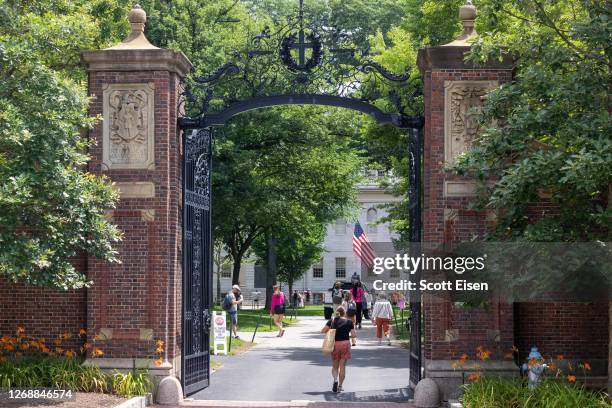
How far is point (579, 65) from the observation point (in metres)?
13.1

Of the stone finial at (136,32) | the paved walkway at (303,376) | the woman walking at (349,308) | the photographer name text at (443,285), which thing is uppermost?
the stone finial at (136,32)

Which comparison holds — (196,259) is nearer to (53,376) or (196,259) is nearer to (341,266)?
(53,376)

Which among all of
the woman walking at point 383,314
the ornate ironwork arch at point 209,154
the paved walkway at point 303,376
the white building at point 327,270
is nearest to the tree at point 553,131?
the ornate ironwork arch at point 209,154

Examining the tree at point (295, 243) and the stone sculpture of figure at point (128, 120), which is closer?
the stone sculpture of figure at point (128, 120)

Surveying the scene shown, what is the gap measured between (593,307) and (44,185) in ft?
27.4

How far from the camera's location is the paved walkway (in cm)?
1662

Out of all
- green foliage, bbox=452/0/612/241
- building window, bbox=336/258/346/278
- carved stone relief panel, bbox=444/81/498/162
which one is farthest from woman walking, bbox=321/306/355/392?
building window, bbox=336/258/346/278

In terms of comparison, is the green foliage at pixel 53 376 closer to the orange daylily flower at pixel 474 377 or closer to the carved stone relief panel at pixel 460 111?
the orange daylily flower at pixel 474 377

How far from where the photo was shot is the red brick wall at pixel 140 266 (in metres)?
15.4

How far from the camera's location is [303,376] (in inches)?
790

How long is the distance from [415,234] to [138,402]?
514cm

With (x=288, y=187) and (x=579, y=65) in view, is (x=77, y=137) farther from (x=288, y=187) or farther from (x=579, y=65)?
(x=288, y=187)

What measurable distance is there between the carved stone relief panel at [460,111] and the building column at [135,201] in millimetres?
4320

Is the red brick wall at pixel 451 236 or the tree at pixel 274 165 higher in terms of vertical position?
the tree at pixel 274 165
